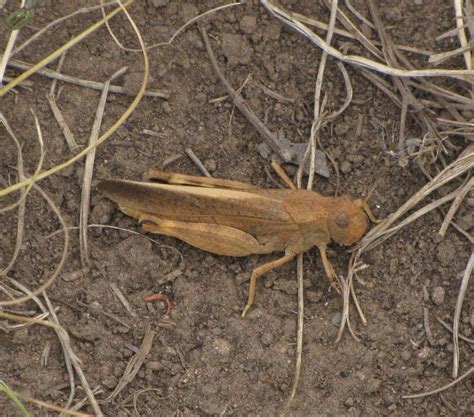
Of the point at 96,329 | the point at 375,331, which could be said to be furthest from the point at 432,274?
the point at 96,329

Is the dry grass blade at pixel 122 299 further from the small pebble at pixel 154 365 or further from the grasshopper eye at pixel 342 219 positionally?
the grasshopper eye at pixel 342 219

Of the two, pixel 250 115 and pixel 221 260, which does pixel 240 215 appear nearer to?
pixel 221 260

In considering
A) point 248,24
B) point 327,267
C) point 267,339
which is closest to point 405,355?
point 327,267

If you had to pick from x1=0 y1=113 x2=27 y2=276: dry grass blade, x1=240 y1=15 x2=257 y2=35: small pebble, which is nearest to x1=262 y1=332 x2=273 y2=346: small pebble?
x1=0 y1=113 x2=27 y2=276: dry grass blade

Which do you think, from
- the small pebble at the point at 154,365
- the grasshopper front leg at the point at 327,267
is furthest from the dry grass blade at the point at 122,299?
the grasshopper front leg at the point at 327,267

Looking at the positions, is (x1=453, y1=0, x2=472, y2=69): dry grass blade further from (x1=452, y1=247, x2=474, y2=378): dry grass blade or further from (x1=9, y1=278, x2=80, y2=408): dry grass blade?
(x1=9, y1=278, x2=80, y2=408): dry grass blade
